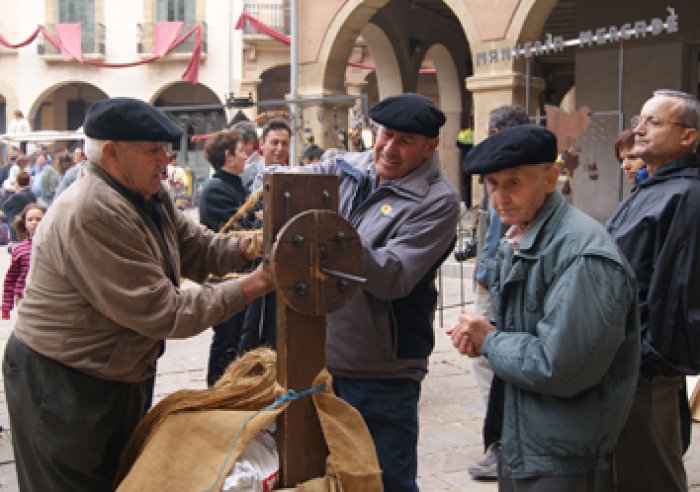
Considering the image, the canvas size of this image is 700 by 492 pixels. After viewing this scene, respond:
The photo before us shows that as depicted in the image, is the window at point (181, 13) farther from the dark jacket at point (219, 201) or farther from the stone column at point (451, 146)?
the dark jacket at point (219, 201)

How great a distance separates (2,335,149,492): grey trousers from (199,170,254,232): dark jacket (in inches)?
105

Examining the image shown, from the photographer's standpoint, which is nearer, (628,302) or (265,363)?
(628,302)

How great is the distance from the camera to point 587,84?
14.7m

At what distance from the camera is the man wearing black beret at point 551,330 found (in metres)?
2.36

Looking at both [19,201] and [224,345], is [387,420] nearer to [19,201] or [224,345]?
[224,345]

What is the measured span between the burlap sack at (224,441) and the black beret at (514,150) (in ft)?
2.44

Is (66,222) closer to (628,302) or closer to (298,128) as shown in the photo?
(628,302)

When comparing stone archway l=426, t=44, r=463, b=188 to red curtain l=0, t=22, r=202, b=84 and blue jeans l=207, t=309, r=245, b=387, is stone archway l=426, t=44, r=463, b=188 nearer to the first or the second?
blue jeans l=207, t=309, r=245, b=387

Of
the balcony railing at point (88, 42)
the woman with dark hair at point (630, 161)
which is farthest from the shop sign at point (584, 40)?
the balcony railing at point (88, 42)

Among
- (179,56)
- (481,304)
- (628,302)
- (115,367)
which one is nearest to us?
(628,302)

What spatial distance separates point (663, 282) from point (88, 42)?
114 ft

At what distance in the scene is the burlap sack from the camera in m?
2.36

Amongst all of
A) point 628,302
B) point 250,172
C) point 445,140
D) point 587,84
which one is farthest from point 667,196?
point 445,140

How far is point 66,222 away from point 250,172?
3364 mm
